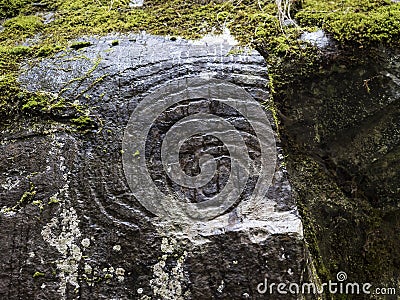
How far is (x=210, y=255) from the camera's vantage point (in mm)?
1312

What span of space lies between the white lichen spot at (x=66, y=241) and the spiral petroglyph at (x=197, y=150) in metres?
0.23

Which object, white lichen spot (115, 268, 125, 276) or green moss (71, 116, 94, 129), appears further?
green moss (71, 116, 94, 129)

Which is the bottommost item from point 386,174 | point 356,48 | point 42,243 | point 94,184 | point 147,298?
point 147,298

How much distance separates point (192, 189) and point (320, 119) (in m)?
0.72

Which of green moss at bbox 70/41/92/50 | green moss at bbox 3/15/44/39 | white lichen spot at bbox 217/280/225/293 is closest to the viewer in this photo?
white lichen spot at bbox 217/280/225/293

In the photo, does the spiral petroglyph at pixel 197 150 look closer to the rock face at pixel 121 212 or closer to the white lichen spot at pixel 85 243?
the rock face at pixel 121 212

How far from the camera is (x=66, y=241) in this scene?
1325mm

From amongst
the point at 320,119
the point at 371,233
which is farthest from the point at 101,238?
the point at 371,233

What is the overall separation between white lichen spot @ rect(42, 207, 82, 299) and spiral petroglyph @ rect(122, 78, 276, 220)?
226mm

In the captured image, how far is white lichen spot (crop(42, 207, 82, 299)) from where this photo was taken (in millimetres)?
1301

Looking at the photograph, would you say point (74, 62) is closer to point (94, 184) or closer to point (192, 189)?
point (94, 184)

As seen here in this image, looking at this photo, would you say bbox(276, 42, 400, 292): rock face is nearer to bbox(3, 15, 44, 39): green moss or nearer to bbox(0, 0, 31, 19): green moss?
A: bbox(3, 15, 44, 39): green moss

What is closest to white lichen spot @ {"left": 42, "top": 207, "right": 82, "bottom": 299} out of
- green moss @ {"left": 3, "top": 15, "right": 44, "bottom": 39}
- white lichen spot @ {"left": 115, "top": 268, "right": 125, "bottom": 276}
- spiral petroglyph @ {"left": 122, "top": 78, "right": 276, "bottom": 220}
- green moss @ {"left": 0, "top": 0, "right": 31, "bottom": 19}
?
white lichen spot @ {"left": 115, "top": 268, "right": 125, "bottom": 276}

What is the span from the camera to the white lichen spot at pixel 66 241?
4.27 feet
